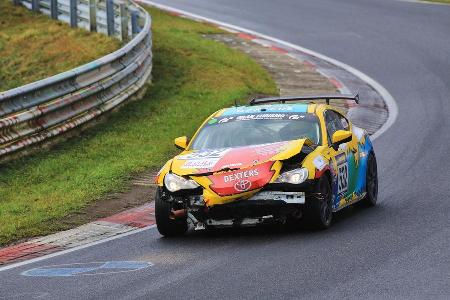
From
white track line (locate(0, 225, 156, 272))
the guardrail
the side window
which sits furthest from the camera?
the guardrail

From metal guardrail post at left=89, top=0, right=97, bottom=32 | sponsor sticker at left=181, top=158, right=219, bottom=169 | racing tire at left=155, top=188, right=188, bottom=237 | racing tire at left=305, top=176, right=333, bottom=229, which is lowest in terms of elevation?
metal guardrail post at left=89, top=0, right=97, bottom=32

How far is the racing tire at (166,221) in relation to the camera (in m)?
12.7

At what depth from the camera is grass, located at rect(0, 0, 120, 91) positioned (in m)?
24.7

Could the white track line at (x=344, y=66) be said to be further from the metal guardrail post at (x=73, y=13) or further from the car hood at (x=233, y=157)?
the car hood at (x=233, y=157)

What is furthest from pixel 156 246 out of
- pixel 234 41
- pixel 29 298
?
pixel 234 41

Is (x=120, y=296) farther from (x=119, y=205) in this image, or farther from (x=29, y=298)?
(x=119, y=205)

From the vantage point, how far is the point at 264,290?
9.83m

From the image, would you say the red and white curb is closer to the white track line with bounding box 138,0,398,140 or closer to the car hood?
the car hood

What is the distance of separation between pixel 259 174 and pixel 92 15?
50.0 feet

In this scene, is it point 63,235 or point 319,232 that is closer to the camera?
point 319,232

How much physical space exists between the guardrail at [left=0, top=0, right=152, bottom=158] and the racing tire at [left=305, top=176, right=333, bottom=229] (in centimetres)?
571

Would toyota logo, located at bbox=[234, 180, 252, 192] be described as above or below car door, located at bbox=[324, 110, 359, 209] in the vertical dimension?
above

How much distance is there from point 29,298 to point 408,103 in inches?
574

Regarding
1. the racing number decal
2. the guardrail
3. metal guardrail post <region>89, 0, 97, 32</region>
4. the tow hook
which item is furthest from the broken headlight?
metal guardrail post <region>89, 0, 97, 32</region>
